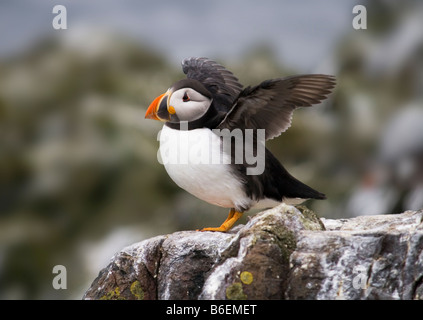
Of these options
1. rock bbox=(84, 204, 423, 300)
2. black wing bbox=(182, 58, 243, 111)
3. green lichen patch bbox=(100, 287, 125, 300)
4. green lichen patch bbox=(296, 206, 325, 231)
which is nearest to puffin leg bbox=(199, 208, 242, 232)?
rock bbox=(84, 204, 423, 300)

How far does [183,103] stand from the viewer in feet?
16.1

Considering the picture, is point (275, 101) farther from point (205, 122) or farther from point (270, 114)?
point (205, 122)

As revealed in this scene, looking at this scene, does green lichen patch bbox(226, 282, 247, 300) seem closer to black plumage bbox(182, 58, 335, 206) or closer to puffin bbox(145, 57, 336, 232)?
puffin bbox(145, 57, 336, 232)

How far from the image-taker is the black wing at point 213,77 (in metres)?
5.86

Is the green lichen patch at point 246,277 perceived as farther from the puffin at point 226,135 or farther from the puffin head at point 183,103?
the puffin head at point 183,103

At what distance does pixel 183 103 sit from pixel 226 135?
39 cm

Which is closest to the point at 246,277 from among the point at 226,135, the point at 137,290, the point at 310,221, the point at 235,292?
the point at 235,292

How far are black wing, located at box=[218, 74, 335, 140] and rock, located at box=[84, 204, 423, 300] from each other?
0.74m

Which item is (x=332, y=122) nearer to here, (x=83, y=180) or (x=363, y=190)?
(x=363, y=190)

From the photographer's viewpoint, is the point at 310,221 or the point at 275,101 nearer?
the point at 310,221

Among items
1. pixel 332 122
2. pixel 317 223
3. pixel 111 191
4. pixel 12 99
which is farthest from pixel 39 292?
pixel 317 223

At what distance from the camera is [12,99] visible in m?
15.0
